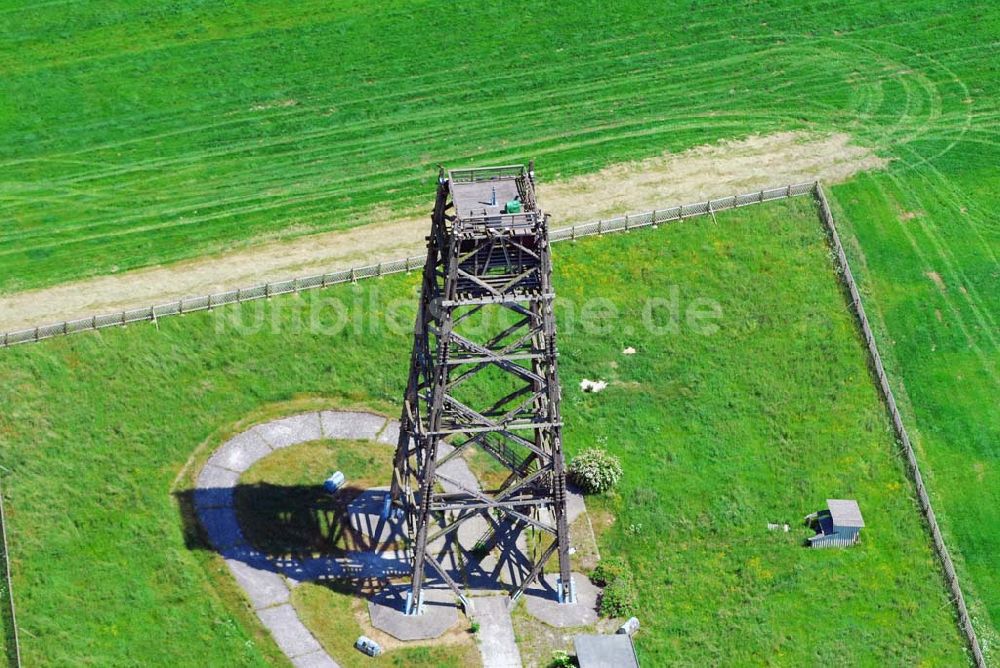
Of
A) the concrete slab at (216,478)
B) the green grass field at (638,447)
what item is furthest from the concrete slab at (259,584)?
the concrete slab at (216,478)

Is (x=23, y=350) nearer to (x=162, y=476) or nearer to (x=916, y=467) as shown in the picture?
(x=162, y=476)

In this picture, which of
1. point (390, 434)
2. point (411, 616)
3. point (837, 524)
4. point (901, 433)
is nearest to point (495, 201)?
point (390, 434)

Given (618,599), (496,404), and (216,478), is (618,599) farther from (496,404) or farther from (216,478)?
(216,478)

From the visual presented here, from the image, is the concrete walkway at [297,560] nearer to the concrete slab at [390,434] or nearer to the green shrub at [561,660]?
the concrete slab at [390,434]

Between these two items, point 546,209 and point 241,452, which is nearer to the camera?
point 241,452

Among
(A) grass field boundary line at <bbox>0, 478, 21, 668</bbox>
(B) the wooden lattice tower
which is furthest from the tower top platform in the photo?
(A) grass field boundary line at <bbox>0, 478, 21, 668</bbox>
